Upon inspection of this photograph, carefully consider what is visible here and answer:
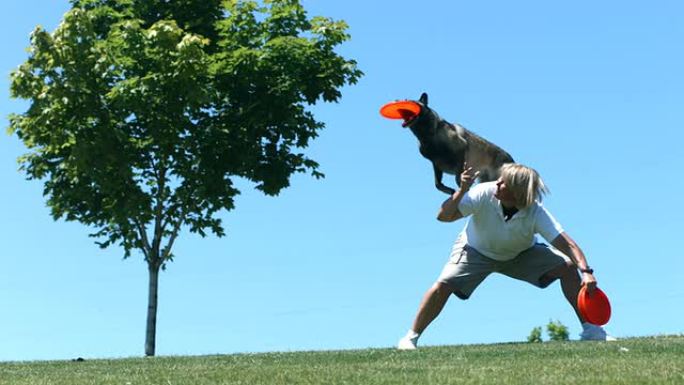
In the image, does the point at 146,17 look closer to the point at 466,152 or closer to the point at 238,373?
the point at 466,152

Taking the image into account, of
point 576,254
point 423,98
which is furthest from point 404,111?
point 576,254

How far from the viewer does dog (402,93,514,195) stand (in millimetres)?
13109

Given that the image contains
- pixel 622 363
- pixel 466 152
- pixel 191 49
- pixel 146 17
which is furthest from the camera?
pixel 146 17

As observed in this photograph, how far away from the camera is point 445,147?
43.1 feet

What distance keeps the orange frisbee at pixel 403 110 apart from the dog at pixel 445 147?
0.03m

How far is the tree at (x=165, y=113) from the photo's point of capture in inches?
804

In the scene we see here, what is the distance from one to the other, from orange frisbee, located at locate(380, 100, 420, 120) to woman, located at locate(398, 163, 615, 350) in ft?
9.11

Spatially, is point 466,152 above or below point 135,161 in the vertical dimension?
below

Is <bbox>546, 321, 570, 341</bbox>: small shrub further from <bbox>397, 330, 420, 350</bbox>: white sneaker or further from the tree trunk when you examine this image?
<bbox>397, 330, 420, 350</bbox>: white sneaker

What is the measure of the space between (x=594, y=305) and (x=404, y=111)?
15.0ft

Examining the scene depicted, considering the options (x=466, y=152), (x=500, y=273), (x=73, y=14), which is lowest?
(x=500, y=273)

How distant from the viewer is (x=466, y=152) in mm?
13211

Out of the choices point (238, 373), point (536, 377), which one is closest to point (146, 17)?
point (238, 373)

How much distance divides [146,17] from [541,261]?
15.5 metres
